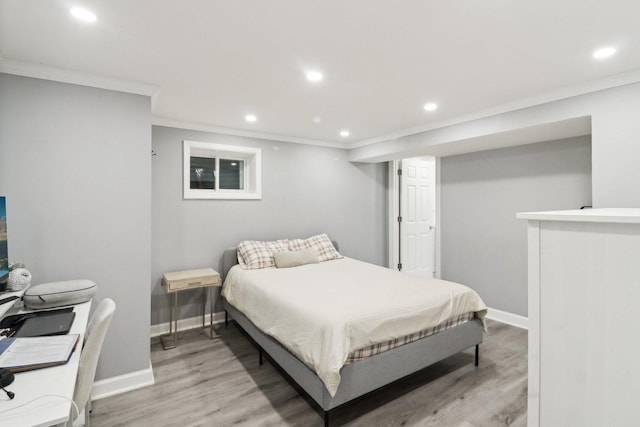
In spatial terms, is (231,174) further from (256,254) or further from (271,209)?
(256,254)

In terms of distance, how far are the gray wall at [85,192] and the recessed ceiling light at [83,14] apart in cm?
85

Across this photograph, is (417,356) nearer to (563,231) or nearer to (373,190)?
(563,231)

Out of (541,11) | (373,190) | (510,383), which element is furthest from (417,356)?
(373,190)

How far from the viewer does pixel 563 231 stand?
0.99 metres

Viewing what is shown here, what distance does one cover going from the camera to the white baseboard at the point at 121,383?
239 cm

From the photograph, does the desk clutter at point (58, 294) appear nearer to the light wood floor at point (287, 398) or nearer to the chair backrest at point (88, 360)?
the chair backrest at point (88, 360)

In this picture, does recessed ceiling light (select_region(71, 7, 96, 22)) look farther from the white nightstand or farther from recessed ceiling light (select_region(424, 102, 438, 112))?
recessed ceiling light (select_region(424, 102, 438, 112))

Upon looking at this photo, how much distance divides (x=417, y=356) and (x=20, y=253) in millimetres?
2890

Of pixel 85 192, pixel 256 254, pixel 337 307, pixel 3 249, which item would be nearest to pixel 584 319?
pixel 337 307

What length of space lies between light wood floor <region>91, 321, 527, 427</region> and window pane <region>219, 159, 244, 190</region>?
209 centimetres

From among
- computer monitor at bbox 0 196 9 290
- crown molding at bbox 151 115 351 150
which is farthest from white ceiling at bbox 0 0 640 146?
computer monitor at bbox 0 196 9 290

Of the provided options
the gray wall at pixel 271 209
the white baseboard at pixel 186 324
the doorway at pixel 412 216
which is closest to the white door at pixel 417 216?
the doorway at pixel 412 216

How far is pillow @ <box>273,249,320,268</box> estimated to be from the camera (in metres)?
3.73

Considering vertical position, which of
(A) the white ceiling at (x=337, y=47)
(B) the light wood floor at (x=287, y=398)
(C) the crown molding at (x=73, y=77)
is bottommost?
(B) the light wood floor at (x=287, y=398)
